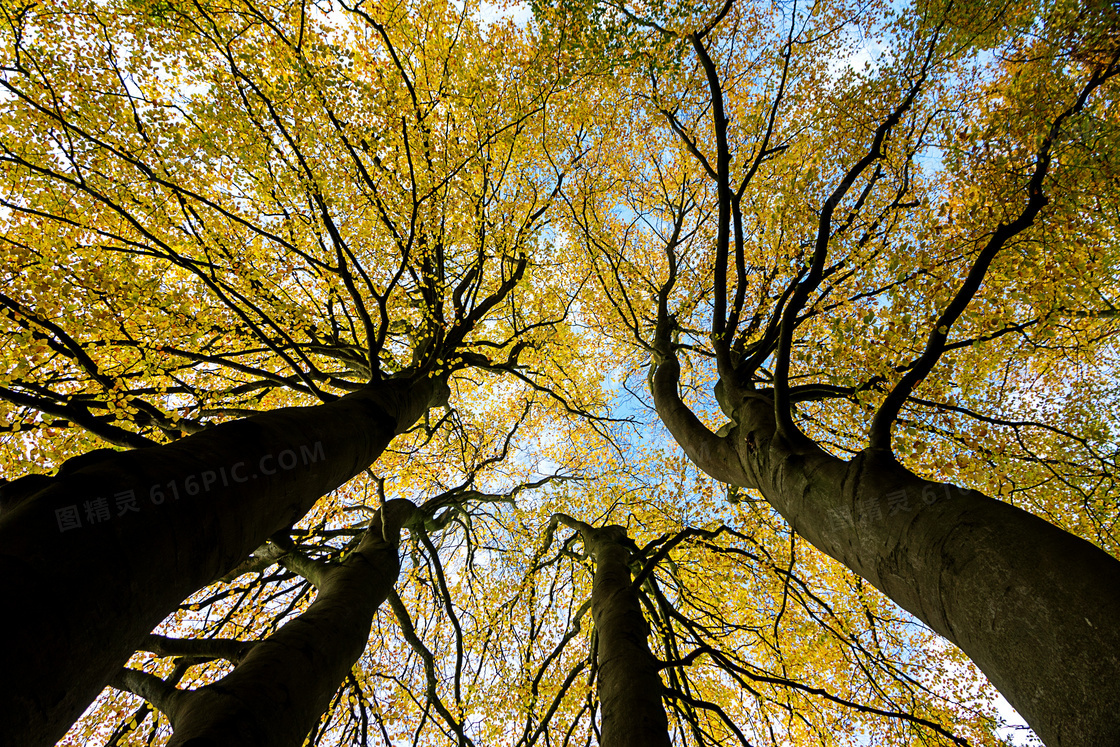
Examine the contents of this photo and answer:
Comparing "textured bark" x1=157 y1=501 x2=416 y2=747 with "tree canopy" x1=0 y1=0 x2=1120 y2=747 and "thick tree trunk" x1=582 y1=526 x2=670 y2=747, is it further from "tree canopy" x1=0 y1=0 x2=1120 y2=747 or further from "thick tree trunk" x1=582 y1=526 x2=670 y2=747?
"thick tree trunk" x1=582 y1=526 x2=670 y2=747

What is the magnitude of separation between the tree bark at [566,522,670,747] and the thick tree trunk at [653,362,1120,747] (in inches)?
60.6

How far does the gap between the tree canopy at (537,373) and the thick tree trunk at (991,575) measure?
1 centimetres

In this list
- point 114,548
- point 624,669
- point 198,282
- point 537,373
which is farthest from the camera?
point 537,373

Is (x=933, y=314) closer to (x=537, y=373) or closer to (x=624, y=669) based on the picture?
(x=624, y=669)

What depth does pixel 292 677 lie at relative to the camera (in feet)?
8.58

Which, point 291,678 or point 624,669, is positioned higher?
point 624,669

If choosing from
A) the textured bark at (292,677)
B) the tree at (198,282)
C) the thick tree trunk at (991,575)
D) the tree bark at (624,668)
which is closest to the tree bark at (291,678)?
the textured bark at (292,677)

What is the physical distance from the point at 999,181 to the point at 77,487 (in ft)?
19.3

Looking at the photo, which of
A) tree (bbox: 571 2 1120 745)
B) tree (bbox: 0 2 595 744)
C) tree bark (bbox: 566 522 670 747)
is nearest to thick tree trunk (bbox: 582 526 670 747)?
tree bark (bbox: 566 522 670 747)

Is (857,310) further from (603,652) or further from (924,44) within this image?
(603,652)

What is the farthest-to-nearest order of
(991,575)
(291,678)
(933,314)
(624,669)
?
(933,314) < (624,669) < (291,678) < (991,575)

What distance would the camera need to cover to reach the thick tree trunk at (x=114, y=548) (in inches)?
46.3

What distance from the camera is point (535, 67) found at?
5652 mm

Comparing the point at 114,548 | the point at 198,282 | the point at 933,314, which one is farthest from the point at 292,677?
the point at 933,314
